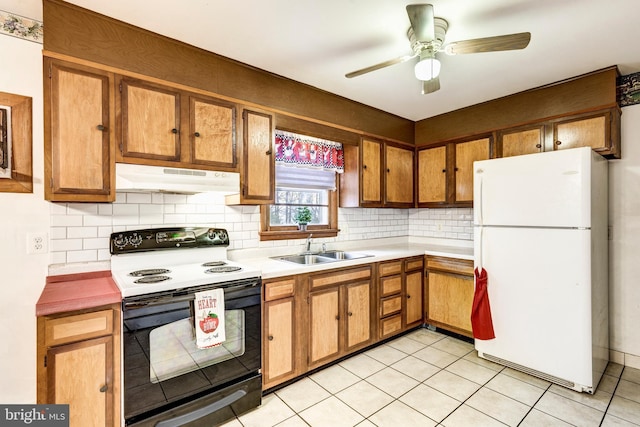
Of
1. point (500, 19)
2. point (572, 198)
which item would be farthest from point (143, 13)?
point (572, 198)

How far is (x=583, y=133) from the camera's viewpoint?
2.69m

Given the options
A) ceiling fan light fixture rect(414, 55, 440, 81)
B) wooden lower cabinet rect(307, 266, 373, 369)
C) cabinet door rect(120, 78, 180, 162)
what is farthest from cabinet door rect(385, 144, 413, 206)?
cabinet door rect(120, 78, 180, 162)

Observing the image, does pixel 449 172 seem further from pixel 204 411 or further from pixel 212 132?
pixel 204 411

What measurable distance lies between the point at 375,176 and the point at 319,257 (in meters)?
1.11

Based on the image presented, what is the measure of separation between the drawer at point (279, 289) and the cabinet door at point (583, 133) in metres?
2.63

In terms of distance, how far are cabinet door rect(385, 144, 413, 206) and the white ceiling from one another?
0.97m

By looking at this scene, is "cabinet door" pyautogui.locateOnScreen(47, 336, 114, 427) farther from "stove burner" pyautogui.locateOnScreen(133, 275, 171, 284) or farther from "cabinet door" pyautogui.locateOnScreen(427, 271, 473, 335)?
"cabinet door" pyautogui.locateOnScreen(427, 271, 473, 335)

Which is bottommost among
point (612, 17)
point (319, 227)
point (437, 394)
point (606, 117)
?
point (437, 394)

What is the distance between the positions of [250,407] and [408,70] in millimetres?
2792

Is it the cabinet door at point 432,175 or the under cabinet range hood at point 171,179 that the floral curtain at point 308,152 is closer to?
the under cabinet range hood at point 171,179

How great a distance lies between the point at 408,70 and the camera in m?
2.56

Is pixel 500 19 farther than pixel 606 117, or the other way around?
pixel 606 117

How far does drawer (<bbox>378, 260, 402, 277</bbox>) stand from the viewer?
3088mm

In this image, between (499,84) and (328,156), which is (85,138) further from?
(499,84)
